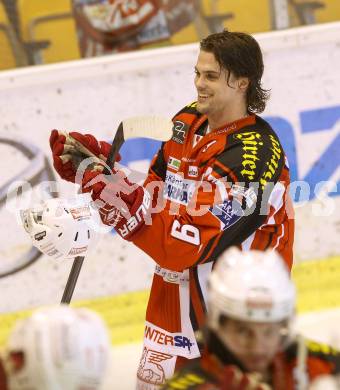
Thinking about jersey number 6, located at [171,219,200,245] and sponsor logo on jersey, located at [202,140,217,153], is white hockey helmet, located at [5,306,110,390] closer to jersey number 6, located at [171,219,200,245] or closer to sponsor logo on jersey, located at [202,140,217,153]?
jersey number 6, located at [171,219,200,245]

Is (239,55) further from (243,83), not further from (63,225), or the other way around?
(63,225)

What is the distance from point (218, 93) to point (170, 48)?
1315 mm

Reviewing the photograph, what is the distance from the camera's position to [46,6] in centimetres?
452

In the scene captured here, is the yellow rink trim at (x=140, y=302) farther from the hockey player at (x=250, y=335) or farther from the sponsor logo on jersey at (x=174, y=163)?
the hockey player at (x=250, y=335)

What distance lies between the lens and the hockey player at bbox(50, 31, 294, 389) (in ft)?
10.0

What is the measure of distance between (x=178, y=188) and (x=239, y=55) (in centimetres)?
41

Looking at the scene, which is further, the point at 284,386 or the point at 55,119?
the point at 55,119

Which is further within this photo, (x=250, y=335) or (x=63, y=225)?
(x=63, y=225)

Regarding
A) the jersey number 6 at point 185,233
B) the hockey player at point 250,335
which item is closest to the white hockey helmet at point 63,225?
the jersey number 6 at point 185,233

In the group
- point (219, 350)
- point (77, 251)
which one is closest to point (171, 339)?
point (77, 251)

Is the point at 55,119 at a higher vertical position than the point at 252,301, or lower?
lower

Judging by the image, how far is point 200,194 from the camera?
10.4 ft

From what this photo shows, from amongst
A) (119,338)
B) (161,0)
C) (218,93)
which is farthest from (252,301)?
(161,0)

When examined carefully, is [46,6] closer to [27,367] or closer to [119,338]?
[119,338]
